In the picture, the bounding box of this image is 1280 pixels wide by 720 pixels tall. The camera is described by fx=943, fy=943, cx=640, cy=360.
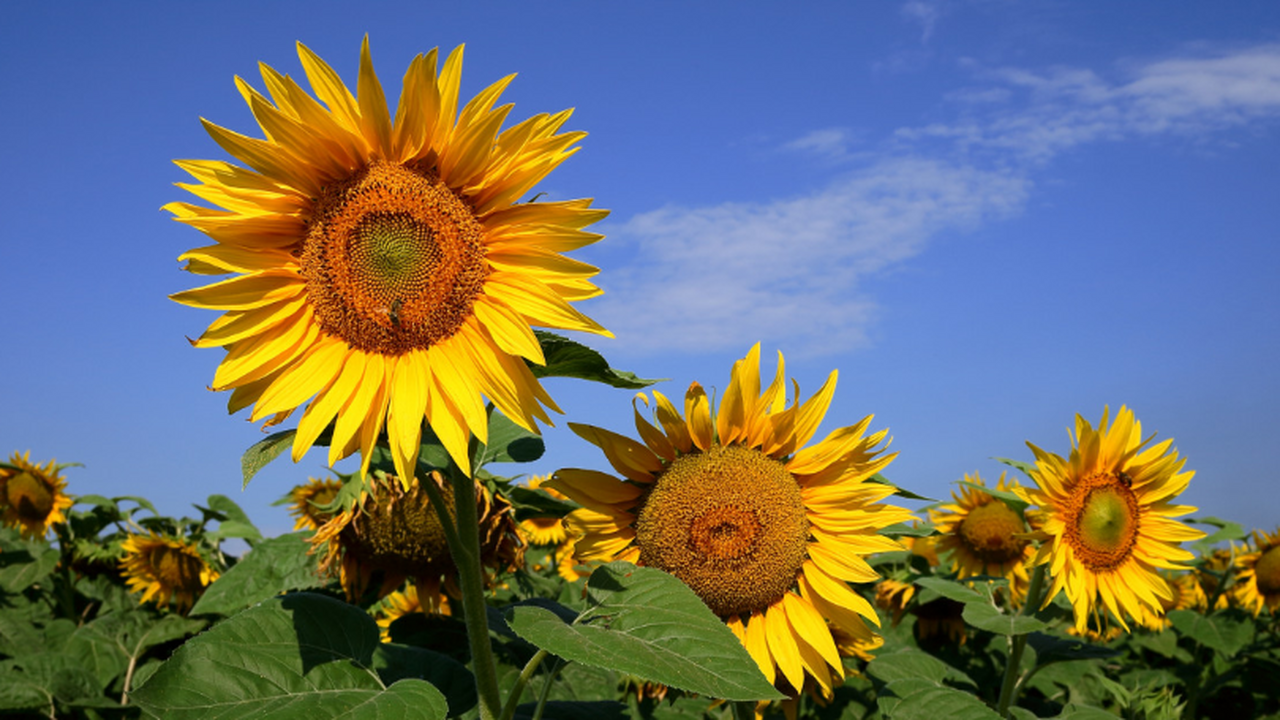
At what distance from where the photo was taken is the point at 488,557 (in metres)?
3.66

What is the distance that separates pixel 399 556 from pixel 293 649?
1.37 m

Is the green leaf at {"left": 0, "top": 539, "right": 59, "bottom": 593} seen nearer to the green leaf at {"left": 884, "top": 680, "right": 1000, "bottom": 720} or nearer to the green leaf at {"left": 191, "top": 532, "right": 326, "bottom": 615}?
the green leaf at {"left": 191, "top": 532, "right": 326, "bottom": 615}

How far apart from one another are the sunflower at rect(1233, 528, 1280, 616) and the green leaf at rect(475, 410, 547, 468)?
7302 millimetres

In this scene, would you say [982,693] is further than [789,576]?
Yes

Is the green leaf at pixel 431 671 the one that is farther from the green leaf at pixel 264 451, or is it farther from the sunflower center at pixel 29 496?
the sunflower center at pixel 29 496

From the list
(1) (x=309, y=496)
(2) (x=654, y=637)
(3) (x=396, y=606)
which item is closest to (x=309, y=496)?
(1) (x=309, y=496)

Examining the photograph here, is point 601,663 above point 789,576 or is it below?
below

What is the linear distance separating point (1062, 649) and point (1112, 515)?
0.66 meters

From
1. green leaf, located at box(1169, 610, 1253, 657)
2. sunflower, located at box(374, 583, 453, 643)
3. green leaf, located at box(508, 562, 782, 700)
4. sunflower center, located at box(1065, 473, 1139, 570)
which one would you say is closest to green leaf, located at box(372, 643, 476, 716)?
green leaf, located at box(508, 562, 782, 700)

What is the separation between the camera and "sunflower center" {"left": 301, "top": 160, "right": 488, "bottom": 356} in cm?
232

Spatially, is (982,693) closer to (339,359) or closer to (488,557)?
(488,557)

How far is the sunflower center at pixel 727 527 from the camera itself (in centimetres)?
288

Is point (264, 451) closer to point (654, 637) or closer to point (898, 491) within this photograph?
point (654, 637)

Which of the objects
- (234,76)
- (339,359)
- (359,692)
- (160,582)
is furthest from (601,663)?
(160,582)
